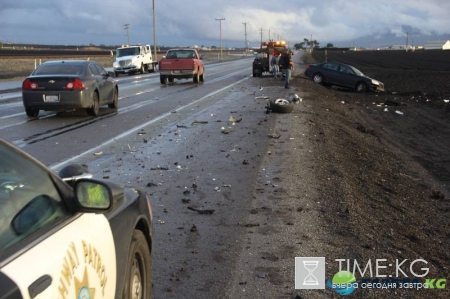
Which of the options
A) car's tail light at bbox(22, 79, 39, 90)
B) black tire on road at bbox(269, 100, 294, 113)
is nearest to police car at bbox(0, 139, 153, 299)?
car's tail light at bbox(22, 79, 39, 90)

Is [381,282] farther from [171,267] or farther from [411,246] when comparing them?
[171,267]

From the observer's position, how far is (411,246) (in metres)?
6.11

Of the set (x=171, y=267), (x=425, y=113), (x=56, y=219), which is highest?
(x=56, y=219)

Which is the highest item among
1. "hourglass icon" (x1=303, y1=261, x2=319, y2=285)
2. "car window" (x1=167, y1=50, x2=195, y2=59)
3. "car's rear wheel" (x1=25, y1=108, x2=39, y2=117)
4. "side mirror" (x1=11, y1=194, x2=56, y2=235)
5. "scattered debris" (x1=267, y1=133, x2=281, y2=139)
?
"side mirror" (x1=11, y1=194, x2=56, y2=235)

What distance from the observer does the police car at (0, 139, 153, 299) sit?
2.31m

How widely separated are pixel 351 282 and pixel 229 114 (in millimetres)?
12111

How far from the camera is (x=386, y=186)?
375 inches

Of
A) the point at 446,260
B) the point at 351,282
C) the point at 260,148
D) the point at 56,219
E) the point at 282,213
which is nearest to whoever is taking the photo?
the point at 56,219

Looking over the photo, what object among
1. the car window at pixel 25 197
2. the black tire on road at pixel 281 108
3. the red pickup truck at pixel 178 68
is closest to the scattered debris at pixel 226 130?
the black tire on road at pixel 281 108

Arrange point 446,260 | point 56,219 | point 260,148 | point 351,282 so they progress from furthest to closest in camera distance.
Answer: point 260,148, point 446,260, point 351,282, point 56,219

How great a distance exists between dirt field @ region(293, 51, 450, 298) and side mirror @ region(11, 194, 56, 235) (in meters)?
2.89

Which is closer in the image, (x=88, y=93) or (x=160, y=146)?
(x=160, y=146)

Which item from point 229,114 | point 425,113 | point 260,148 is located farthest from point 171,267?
point 425,113

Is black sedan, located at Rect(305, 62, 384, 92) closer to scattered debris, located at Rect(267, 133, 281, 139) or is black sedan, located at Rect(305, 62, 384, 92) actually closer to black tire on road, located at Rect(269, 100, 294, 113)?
black tire on road, located at Rect(269, 100, 294, 113)
